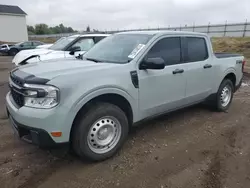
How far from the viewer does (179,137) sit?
160 inches

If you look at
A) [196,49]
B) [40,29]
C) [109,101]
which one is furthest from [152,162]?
[40,29]

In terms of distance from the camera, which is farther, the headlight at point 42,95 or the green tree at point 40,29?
the green tree at point 40,29

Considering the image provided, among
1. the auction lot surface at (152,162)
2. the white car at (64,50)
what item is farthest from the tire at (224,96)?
the white car at (64,50)

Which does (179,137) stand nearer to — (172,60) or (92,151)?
(172,60)

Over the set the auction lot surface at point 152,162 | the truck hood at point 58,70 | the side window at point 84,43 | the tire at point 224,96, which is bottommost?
the auction lot surface at point 152,162

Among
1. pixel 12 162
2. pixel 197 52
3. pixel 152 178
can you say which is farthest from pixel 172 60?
pixel 12 162

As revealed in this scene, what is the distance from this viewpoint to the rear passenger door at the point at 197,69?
4.30 metres

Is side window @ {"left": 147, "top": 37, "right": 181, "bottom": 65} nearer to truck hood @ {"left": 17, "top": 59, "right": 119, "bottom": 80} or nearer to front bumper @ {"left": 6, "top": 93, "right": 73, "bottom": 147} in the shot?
truck hood @ {"left": 17, "top": 59, "right": 119, "bottom": 80}

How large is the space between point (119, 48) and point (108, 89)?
1.12m

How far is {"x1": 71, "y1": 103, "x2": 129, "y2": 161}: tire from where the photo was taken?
2941 mm

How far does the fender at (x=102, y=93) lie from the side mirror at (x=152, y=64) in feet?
1.63

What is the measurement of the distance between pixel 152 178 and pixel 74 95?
1.40 meters

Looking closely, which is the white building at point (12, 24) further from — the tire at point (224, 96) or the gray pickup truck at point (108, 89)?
the tire at point (224, 96)

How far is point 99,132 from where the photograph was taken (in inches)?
125
